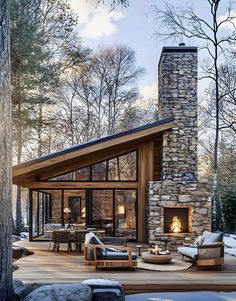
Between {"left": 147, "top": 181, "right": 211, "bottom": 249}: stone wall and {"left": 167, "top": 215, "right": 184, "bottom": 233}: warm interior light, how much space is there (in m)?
0.27

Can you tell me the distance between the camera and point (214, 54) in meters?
17.0

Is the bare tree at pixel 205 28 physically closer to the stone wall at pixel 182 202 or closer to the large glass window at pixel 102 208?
the stone wall at pixel 182 202

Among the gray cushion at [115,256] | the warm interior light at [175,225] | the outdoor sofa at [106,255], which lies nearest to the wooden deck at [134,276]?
the outdoor sofa at [106,255]

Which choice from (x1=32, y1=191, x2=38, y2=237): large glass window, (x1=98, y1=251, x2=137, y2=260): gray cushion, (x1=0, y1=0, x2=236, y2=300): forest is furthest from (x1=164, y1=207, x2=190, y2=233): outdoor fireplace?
(x1=32, y1=191, x2=38, y2=237): large glass window

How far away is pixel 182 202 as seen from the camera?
1178cm

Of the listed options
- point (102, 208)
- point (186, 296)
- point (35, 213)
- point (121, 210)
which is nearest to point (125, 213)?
point (121, 210)

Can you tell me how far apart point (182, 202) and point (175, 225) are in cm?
A: 82

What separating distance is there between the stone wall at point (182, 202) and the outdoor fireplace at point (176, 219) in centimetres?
32

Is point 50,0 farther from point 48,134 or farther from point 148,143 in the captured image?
point 148,143

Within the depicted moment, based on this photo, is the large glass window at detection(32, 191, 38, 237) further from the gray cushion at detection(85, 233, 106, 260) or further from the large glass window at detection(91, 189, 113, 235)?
the gray cushion at detection(85, 233, 106, 260)

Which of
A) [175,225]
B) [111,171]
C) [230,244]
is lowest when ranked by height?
[230,244]

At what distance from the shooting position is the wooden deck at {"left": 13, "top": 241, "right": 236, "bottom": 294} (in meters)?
6.78

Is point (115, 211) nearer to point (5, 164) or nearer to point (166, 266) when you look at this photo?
point (166, 266)

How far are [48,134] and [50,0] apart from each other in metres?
6.41
